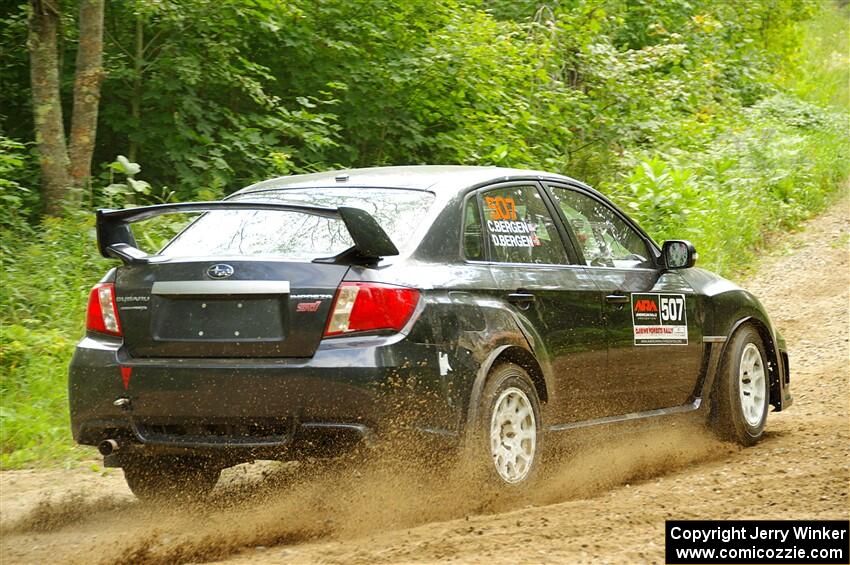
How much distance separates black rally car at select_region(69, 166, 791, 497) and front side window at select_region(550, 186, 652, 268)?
5 cm

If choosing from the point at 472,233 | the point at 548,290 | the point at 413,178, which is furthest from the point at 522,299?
the point at 413,178

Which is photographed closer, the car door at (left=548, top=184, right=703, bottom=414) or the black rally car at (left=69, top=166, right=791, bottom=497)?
the black rally car at (left=69, top=166, right=791, bottom=497)

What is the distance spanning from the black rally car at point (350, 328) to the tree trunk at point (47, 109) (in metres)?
4.72

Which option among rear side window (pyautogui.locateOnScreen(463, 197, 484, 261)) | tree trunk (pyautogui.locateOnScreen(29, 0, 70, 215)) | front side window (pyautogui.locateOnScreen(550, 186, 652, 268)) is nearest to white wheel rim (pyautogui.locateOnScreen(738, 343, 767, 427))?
front side window (pyautogui.locateOnScreen(550, 186, 652, 268))

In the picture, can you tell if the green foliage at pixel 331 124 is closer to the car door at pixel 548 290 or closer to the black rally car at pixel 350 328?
the black rally car at pixel 350 328

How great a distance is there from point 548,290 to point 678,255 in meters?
1.37

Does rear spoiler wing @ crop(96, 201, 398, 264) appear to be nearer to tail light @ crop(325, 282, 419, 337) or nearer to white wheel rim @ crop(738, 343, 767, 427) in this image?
A: tail light @ crop(325, 282, 419, 337)

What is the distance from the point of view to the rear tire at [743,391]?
6.71 m

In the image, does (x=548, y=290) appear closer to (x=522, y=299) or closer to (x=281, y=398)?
(x=522, y=299)

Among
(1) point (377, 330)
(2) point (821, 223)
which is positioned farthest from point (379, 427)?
(2) point (821, 223)

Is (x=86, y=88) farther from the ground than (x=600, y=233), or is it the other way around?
(x=86, y=88)

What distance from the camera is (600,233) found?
6227mm

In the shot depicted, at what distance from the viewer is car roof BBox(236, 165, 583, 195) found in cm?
529

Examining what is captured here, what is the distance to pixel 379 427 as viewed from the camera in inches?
173
